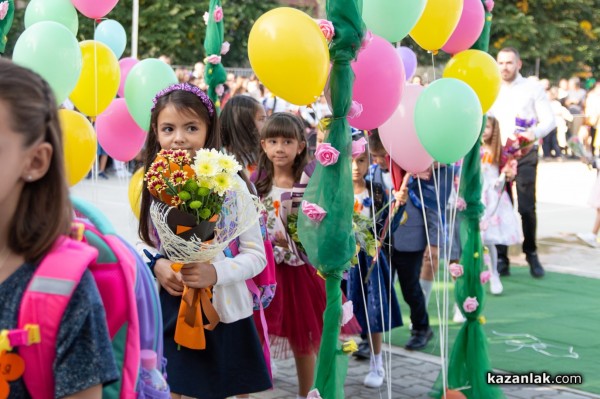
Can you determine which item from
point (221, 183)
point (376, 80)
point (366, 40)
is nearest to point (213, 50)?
point (376, 80)

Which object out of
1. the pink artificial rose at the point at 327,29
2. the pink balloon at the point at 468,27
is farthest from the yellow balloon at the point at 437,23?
the pink artificial rose at the point at 327,29

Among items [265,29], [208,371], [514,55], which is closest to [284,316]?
[208,371]

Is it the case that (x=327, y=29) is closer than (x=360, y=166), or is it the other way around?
(x=327, y=29)

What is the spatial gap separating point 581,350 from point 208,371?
12.2 ft

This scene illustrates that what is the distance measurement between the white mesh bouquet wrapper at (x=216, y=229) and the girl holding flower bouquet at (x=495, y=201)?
4776 mm

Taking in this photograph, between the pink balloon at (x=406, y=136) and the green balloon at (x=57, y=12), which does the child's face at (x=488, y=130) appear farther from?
the green balloon at (x=57, y=12)

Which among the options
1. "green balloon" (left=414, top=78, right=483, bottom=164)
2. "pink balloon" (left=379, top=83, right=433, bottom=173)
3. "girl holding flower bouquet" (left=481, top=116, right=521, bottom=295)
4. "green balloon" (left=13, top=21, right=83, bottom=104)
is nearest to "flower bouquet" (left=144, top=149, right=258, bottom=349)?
"green balloon" (left=13, top=21, right=83, bottom=104)

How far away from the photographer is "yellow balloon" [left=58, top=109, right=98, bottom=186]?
4195 mm

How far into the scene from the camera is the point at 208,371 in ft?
12.4

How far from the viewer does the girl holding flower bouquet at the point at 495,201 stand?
827 cm

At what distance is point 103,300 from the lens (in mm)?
1955

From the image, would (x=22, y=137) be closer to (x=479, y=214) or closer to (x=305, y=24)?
(x=305, y=24)

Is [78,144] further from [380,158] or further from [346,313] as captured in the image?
[380,158]

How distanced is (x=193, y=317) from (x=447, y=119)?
1663 mm
